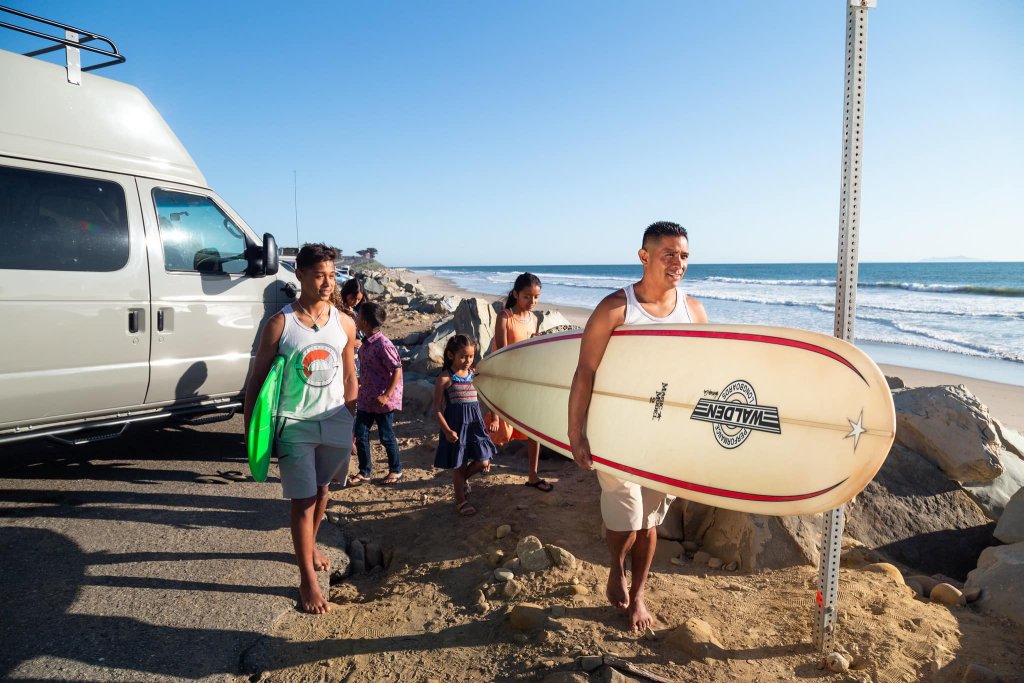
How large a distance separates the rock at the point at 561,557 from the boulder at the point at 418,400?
357 centimetres

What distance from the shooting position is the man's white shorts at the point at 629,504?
2816 millimetres

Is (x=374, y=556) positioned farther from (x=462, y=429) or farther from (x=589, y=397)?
(x=589, y=397)

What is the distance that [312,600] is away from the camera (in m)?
2.96

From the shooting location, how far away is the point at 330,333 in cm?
300

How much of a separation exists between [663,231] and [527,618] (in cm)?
190

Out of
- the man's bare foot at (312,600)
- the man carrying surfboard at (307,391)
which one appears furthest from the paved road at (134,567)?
the man carrying surfboard at (307,391)

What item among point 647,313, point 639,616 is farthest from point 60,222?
point 639,616

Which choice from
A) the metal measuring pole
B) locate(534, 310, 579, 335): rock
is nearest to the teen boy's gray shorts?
the metal measuring pole

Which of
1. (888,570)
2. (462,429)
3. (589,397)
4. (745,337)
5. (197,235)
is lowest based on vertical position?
(888,570)

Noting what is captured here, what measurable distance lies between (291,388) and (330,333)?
333mm

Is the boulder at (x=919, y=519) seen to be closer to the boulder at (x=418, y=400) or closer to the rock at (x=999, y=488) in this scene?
the rock at (x=999, y=488)

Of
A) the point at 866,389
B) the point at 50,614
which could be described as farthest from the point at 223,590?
the point at 866,389

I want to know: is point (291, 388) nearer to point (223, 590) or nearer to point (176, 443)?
point (223, 590)

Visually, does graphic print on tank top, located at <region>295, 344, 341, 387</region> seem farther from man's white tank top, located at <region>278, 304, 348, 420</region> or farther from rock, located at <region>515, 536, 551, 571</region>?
rock, located at <region>515, 536, 551, 571</region>
